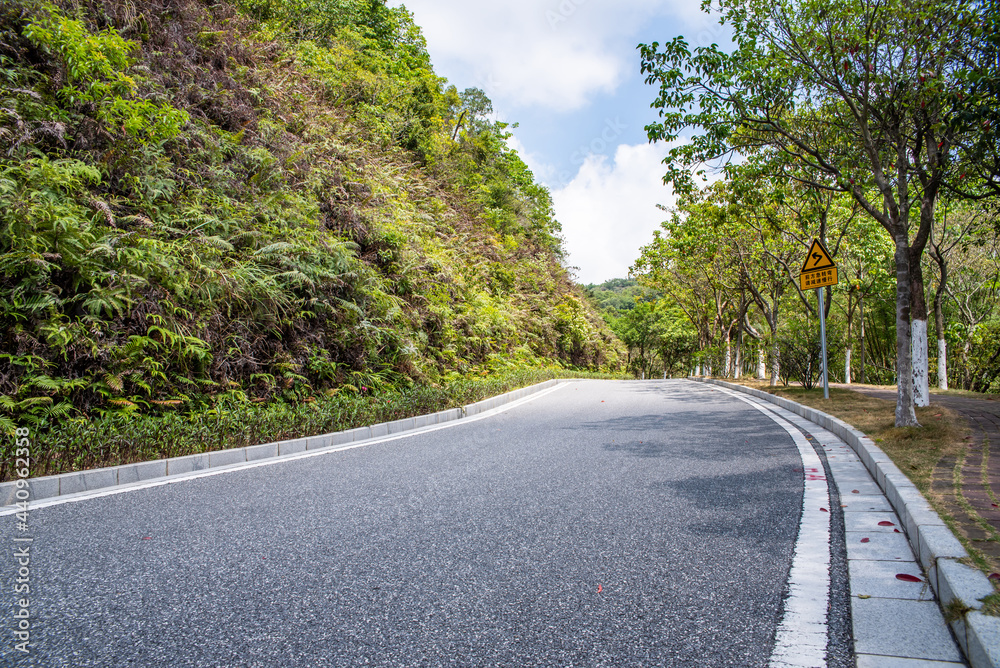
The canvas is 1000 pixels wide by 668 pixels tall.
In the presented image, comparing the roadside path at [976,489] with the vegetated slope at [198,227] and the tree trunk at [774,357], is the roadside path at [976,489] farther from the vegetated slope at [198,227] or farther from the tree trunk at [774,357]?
the tree trunk at [774,357]

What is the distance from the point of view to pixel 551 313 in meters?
30.5

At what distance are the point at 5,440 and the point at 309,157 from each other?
8914 millimetres

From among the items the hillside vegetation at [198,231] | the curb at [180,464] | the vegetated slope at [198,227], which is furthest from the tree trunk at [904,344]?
the vegetated slope at [198,227]

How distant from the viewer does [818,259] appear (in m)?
12.3

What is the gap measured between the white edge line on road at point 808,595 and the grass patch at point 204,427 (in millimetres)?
5924

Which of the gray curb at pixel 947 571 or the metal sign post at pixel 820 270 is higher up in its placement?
the metal sign post at pixel 820 270

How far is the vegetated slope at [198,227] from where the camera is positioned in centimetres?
669

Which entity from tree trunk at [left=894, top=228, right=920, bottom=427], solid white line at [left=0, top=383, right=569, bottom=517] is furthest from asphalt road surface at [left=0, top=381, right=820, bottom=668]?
tree trunk at [left=894, top=228, right=920, bottom=427]

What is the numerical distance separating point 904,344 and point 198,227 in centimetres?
1050

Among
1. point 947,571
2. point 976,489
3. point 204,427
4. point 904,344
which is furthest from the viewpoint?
point 904,344

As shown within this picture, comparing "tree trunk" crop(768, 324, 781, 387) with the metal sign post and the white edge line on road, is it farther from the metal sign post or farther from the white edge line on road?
the white edge line on road

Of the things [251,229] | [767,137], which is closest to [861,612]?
[251,229]

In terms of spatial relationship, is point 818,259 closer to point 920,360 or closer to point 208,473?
point 920,360

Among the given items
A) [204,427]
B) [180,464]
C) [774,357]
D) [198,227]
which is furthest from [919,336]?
[198,227]
